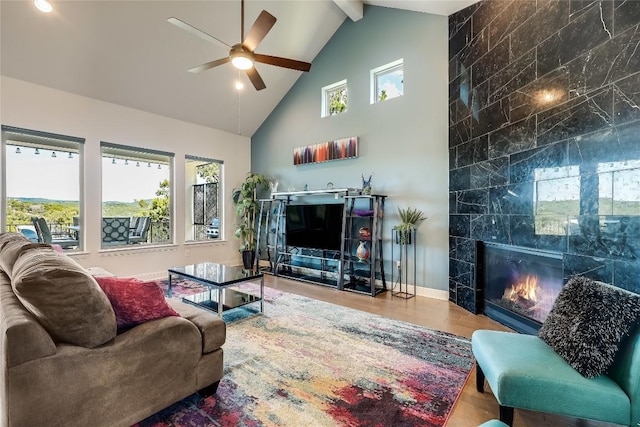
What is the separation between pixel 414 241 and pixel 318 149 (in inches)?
97.0

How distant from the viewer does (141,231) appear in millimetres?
5473

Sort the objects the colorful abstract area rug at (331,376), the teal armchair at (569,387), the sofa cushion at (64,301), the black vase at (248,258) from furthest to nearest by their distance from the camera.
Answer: the black vase at (248,258)
the colorful abstract area rug at (331,376)
the teal armchair at (569,387)
the sofa cushion at (64,301)

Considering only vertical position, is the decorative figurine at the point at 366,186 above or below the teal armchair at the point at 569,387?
above

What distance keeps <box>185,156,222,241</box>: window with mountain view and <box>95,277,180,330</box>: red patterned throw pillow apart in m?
4.82

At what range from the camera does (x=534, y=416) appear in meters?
1.84

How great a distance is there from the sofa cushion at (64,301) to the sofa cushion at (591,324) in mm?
2507

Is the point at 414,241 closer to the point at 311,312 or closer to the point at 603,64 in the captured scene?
the point at 311,312

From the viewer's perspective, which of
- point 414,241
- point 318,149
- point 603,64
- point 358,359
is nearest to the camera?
point 603,64

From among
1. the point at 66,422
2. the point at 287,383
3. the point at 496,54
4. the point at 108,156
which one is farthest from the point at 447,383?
the point at 108,156

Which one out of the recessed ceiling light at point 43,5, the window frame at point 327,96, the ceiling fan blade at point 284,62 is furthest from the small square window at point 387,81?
the recessed ceiling light at point 43,5

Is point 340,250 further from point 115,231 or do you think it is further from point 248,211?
point 115,231

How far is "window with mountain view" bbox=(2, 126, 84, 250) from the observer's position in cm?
405

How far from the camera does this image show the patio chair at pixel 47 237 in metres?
4.26

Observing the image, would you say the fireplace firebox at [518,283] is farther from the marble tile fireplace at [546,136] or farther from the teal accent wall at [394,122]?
the teal accent wall at [394,122]
